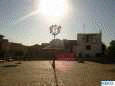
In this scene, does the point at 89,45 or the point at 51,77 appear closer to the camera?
the point at 51,77

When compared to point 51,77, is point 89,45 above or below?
above

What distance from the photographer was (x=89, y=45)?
58562 mm

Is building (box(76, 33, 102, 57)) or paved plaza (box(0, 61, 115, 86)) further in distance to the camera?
building (box(76, 33, 102, 57))

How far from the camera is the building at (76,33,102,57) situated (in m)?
57.8

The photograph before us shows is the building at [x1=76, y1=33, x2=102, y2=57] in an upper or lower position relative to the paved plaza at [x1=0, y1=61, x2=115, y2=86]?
upper

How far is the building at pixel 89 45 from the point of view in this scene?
2277 inches

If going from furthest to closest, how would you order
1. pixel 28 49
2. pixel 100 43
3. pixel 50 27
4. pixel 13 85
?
pixel 28 49 < pixel 100 43 < pixel 50 27 < pixel 13 85

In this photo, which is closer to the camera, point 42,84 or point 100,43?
point 42,84

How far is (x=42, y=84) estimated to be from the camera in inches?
421

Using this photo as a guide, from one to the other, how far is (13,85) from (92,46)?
49.7m

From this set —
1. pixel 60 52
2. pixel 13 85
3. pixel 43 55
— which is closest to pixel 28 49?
pixel 43 55

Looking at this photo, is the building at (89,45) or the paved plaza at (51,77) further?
the building at (89,45)

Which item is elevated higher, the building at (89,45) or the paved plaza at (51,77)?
the building at (89,45)

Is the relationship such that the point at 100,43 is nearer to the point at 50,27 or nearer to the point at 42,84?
the point at 50,27
